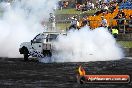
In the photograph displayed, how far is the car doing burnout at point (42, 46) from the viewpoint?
27.9 meters

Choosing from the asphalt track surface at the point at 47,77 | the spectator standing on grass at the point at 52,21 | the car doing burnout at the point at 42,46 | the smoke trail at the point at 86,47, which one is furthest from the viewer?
the spectator standing on grass at the point at 52,21

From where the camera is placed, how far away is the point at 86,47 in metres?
27.9

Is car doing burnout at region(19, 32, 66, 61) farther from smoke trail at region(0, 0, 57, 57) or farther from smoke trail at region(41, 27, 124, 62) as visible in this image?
smoke trail at region(0, 0, 57, 57)

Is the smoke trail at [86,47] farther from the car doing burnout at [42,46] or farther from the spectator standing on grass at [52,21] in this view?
the spectator standing on grass at [52,21]

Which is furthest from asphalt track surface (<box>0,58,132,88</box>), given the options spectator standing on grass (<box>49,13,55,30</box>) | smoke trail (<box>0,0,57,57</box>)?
spectator standing on grass (<box>49,13,55,30</box>)

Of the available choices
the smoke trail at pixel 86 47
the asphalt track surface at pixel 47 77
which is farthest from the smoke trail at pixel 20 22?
the asphalt track surface at pixel 47 77

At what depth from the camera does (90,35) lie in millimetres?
28891

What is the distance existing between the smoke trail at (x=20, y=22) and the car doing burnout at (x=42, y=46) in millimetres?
4140

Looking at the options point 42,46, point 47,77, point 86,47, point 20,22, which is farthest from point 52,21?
point 47,77

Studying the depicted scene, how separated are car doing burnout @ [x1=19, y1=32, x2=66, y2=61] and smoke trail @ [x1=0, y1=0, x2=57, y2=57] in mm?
4140

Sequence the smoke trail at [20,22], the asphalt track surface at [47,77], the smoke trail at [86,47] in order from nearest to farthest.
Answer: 1. the asphalt track surface at [47,77]
2. the smoke trail at [86,47]
3. the smoke trail at [20,22]

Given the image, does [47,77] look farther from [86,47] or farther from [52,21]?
[52,21]

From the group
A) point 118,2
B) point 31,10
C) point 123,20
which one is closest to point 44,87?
point 123,20

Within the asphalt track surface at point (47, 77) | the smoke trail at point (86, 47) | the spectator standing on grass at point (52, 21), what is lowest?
the asphalt track surface at point (47, 77)
